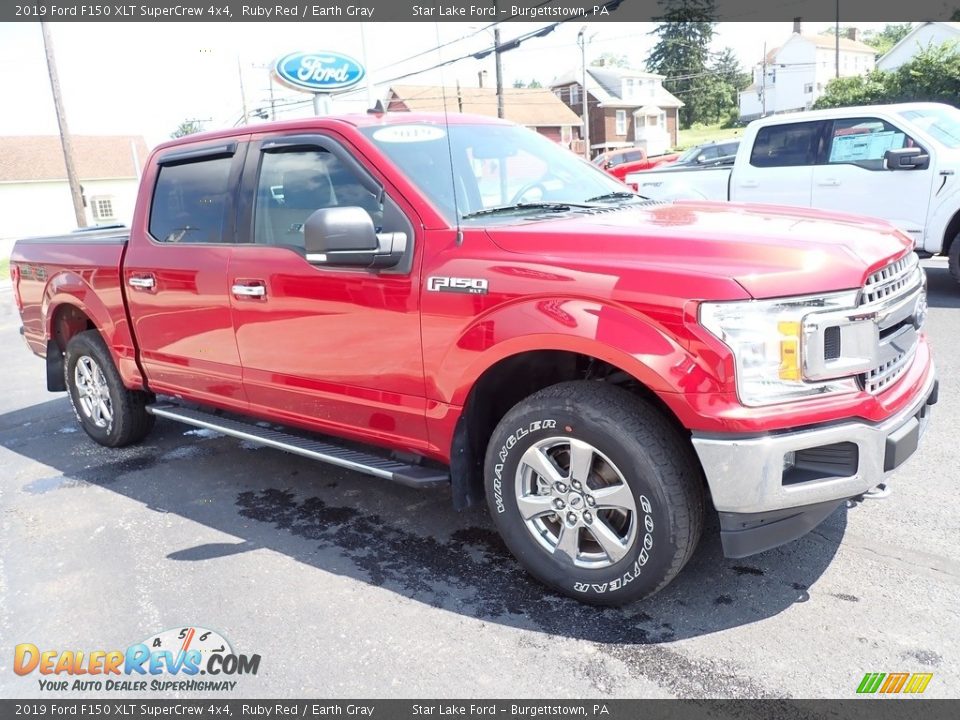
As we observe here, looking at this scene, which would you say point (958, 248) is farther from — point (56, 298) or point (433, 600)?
point (56, 298)

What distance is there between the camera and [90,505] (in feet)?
14.6

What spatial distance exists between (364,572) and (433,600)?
43 cm

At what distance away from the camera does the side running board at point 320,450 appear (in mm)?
3356

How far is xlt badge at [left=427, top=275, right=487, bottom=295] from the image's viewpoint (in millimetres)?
3010

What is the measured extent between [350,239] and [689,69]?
7454 centimetres

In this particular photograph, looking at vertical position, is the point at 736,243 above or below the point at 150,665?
above

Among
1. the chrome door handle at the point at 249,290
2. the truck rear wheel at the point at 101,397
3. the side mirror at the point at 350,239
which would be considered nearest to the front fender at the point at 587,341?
the side mirror at the point at 350,239

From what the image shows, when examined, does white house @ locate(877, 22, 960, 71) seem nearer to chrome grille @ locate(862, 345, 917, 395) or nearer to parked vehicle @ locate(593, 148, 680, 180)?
parked vehicle @ locate(593, 148, 680, 180)

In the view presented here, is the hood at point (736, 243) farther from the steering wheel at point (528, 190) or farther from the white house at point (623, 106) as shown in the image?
the white house at point (623, 106)

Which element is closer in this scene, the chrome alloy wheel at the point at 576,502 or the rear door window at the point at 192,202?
the chrome alloy wheel at the point at 576,502

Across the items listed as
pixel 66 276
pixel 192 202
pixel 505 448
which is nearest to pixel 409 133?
pixel 192 202

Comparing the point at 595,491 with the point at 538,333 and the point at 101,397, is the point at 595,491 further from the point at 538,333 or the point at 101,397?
the point at 101,397

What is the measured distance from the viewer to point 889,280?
279cm

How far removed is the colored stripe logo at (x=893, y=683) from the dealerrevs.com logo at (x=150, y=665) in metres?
2.11
